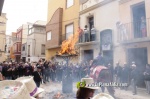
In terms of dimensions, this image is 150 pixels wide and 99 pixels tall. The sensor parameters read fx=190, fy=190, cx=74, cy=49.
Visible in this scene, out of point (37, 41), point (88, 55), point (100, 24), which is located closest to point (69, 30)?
point (88, 55)

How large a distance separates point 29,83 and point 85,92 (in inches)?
27.5

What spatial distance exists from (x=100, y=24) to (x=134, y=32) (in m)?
4.15

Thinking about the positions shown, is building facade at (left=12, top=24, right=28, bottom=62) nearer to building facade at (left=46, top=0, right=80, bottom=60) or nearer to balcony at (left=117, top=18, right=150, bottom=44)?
building facade at (left=46, top=0, right=80, bottom=60)

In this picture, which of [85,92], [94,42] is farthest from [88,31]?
[85,92]

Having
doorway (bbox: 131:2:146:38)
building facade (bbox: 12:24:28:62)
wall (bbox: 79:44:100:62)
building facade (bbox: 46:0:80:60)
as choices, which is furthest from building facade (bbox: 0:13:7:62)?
doorway (bbox: 131:2:146:38)

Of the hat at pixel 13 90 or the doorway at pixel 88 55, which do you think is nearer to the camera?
the hat at pixel 13 90

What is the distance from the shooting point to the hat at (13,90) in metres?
1.54

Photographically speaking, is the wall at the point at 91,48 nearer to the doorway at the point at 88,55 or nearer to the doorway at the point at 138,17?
the doorway at the point at 88,55

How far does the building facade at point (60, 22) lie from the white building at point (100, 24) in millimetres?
1738

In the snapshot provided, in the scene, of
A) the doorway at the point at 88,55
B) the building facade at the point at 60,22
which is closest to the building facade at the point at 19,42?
the building facade at the point at 60,22

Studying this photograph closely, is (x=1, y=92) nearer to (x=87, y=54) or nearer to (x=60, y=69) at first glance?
(x=60, y=69)

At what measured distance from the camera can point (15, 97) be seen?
59.0 inches

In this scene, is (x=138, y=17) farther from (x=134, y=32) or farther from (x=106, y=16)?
(x=106, y=16)

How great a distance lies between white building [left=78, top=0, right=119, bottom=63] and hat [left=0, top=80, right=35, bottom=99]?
13400 mm
